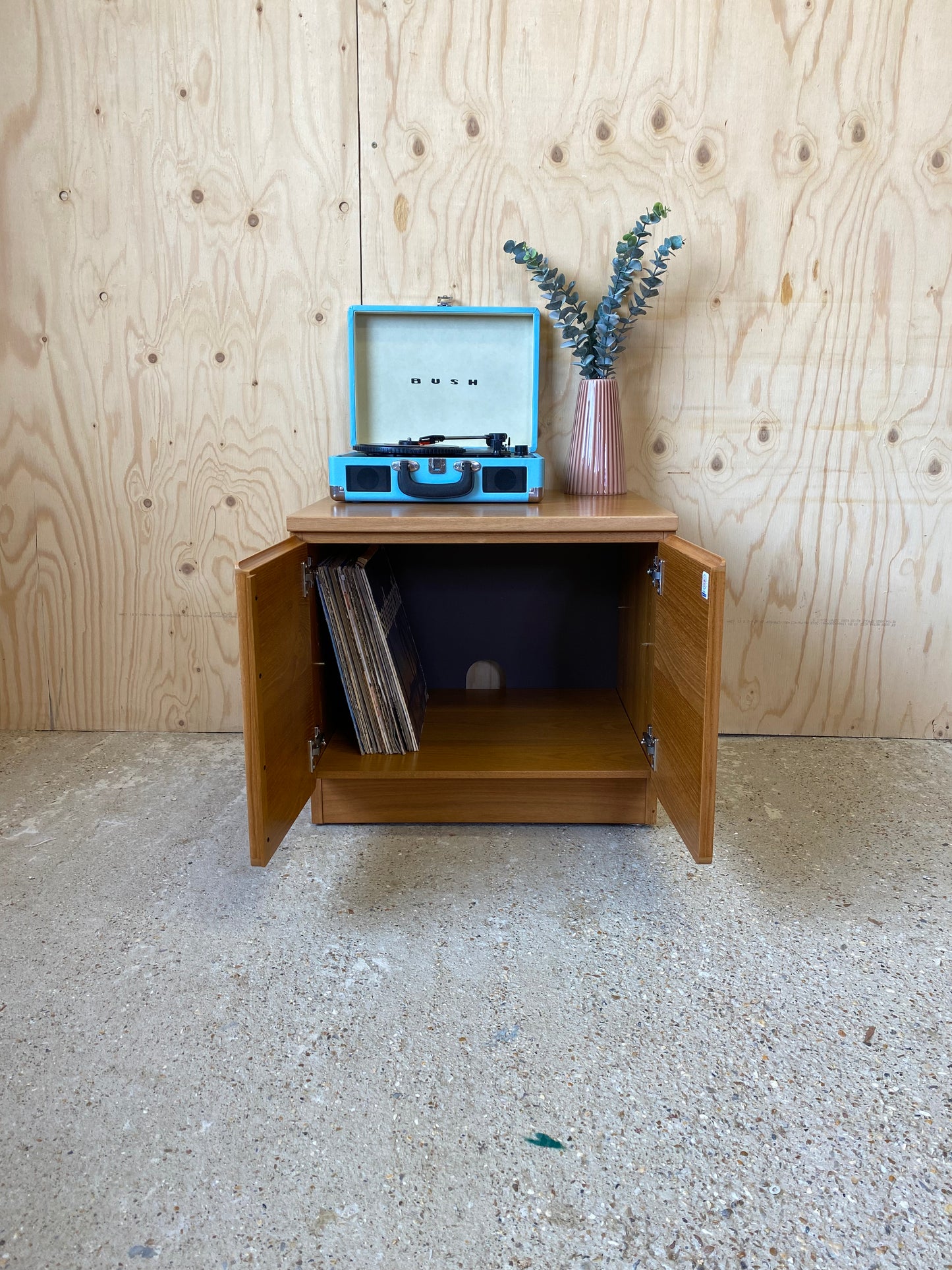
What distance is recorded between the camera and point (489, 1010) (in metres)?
1.05

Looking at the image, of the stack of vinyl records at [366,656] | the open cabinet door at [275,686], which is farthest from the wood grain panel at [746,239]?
the open cabinet door at [275,686]

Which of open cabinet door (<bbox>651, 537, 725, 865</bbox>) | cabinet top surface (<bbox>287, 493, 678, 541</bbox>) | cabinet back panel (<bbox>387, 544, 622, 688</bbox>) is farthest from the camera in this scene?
cabinet back panel (<bbox>387, 544, 622, 688</bbox>)

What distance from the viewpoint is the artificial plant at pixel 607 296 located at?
5.27 feet

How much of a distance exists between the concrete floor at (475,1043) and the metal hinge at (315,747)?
163 mm

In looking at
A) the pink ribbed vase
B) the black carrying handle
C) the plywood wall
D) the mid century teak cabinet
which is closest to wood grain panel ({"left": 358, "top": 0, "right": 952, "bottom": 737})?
the plywood wall

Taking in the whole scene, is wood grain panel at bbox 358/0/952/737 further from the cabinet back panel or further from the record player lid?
the cabinet back panel

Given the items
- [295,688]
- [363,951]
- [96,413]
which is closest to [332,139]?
[96,413]

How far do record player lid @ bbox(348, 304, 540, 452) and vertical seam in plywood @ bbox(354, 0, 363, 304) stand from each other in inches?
4.3

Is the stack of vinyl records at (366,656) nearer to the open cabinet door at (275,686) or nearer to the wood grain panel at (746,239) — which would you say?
the open cabinet door at (275,686)

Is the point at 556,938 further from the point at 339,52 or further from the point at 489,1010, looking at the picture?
the point at 339,52

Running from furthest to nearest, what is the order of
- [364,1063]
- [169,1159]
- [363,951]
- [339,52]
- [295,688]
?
[339,52] < [295,688] < [363,951] < [364,1063] < [169,1159]

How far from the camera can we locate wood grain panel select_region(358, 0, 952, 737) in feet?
5.52

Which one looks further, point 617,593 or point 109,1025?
point 617,593

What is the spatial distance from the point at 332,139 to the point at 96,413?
767 millimetres
